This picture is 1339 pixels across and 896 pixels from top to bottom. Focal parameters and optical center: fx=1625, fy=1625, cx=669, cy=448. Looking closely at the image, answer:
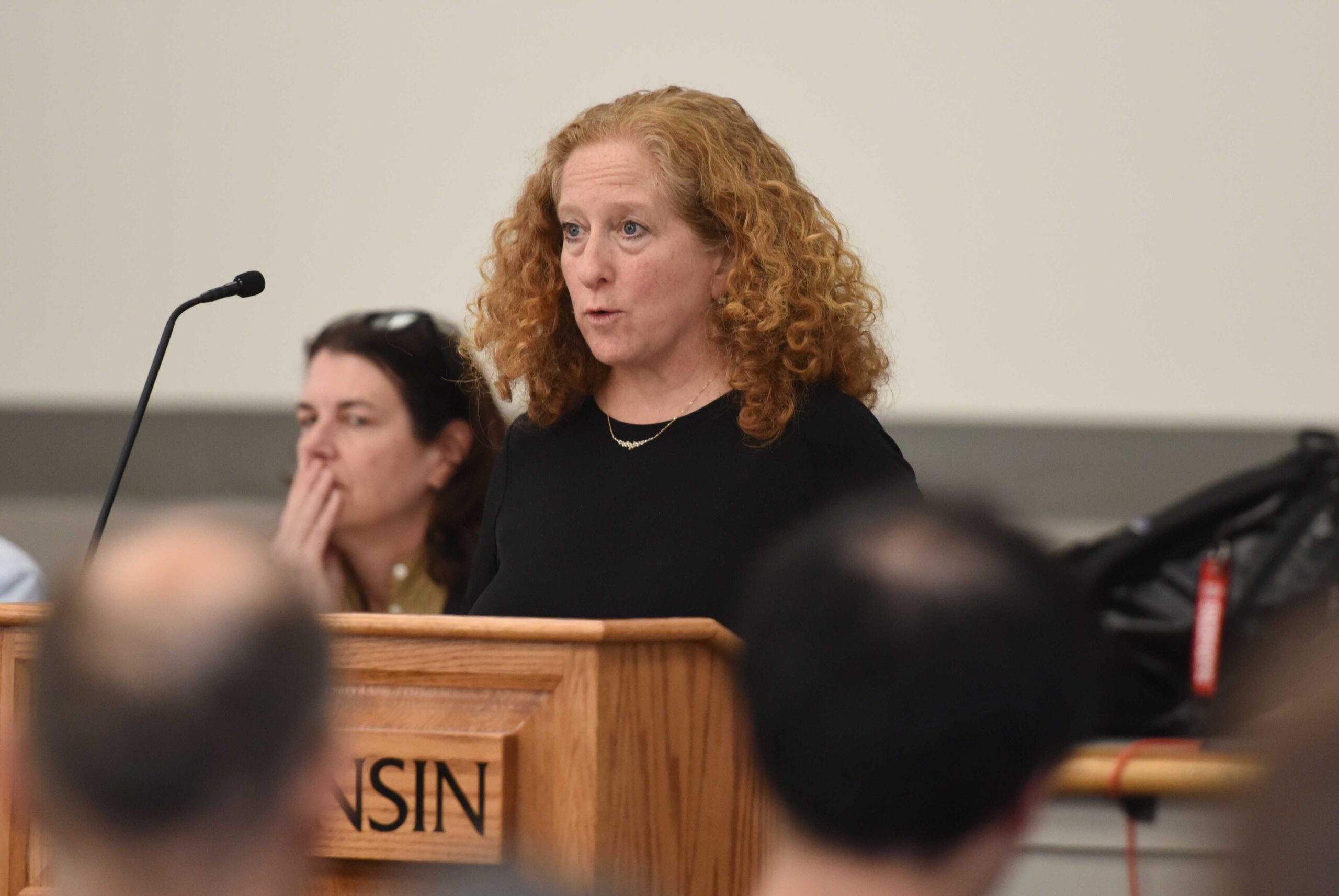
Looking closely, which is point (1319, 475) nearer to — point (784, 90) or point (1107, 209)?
point (1107, 209)

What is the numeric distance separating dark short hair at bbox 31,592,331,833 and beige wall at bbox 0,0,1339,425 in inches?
122

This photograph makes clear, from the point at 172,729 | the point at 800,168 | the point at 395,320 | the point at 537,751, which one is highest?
the point at 800,168

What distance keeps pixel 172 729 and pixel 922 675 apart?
1.06 ft

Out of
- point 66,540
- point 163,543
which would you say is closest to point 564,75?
point 66,540

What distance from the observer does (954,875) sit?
2.41 ft

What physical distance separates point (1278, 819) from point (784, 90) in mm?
3331

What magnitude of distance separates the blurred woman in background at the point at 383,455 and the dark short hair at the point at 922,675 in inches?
83.7

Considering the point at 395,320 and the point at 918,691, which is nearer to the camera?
A: the point at 918,691

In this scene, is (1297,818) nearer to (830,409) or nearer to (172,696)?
(172,696)

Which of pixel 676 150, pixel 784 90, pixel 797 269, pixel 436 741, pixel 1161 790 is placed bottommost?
pixel 1161 790

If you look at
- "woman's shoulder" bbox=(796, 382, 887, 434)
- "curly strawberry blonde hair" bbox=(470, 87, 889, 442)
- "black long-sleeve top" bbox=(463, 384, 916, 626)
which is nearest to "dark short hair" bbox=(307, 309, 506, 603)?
"curly strawberry blonde hair" bbox=(470, 87, 889, 442)

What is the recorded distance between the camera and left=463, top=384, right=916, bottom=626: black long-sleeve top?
1.89 meters

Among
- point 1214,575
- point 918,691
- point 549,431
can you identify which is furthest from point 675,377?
point 1214,575

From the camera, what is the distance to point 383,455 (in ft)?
9.38
